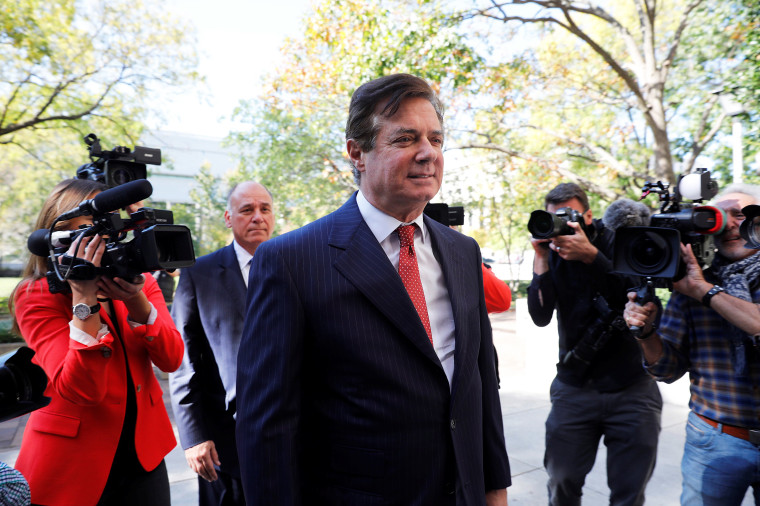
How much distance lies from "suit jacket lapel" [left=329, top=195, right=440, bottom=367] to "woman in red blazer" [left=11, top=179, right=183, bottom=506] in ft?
3.09

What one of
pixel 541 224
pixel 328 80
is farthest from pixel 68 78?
pixel 541 224

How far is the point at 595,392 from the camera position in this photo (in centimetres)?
304

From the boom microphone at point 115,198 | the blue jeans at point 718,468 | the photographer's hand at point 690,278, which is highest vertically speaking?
the boom microphone at point 115,198

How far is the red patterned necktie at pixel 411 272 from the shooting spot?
5.57 feet

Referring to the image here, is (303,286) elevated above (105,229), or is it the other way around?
(105,229)

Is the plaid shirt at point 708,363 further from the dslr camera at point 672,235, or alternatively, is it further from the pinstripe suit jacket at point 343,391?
the pinstripe suit jacket at point 343,391

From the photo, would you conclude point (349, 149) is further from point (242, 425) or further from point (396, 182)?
point (242, 425)

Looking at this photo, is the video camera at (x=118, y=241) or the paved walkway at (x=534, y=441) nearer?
the video camera at (x=118, y=241)

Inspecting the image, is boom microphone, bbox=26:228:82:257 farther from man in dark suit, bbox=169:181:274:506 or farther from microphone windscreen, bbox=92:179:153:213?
man in dark suit, bbox=169:181:274:506

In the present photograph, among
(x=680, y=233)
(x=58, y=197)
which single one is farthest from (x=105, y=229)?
(x=680, y=233)

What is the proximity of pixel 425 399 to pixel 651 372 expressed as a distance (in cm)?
158

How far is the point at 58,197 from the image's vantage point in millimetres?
2256

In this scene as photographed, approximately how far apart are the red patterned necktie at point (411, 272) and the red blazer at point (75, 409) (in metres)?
1.18

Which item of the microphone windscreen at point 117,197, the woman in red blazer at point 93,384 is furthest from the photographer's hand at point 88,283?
the microphone windscreen at point 117,197
